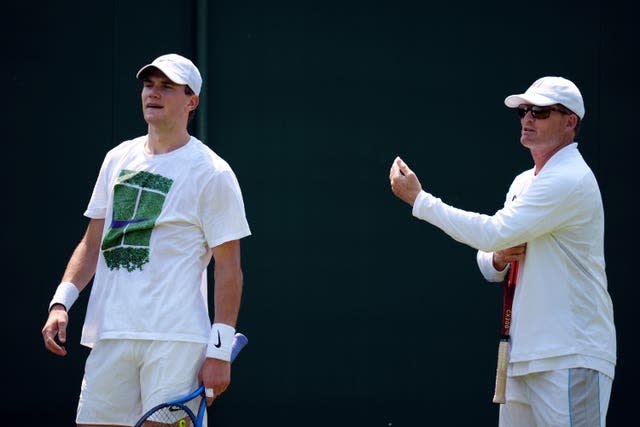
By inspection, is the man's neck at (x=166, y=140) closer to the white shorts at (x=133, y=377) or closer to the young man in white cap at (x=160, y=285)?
the young man in white cap at (x=160, y=285)

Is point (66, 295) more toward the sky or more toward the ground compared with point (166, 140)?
more toward the ground

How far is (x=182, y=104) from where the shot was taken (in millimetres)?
5012

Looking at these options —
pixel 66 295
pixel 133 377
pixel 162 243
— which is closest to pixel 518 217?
pixel 162 243

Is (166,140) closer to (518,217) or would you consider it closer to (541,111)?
(518,217)

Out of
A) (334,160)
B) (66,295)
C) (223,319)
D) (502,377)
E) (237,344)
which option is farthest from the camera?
(334,160)

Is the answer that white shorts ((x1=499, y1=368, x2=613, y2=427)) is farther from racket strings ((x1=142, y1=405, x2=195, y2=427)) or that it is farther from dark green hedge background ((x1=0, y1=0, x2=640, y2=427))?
dark green hedge background ((x1=0, y1=0, x2=640, y2=427))

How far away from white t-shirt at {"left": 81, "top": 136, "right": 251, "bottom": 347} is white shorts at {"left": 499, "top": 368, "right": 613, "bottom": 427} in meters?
1.33

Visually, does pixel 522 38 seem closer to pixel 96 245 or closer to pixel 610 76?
pixel 610 76

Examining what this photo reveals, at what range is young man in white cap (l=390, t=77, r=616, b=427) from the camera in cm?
494

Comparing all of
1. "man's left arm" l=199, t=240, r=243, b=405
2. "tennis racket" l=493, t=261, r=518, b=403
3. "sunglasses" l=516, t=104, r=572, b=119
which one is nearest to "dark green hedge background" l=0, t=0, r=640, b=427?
"tennis racket" l=493, t=261, r=518, b=403

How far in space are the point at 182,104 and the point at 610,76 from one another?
10.0 feet

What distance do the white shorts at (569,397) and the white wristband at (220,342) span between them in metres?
1.24

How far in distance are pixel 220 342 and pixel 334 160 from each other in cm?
242

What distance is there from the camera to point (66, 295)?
4945 mm
